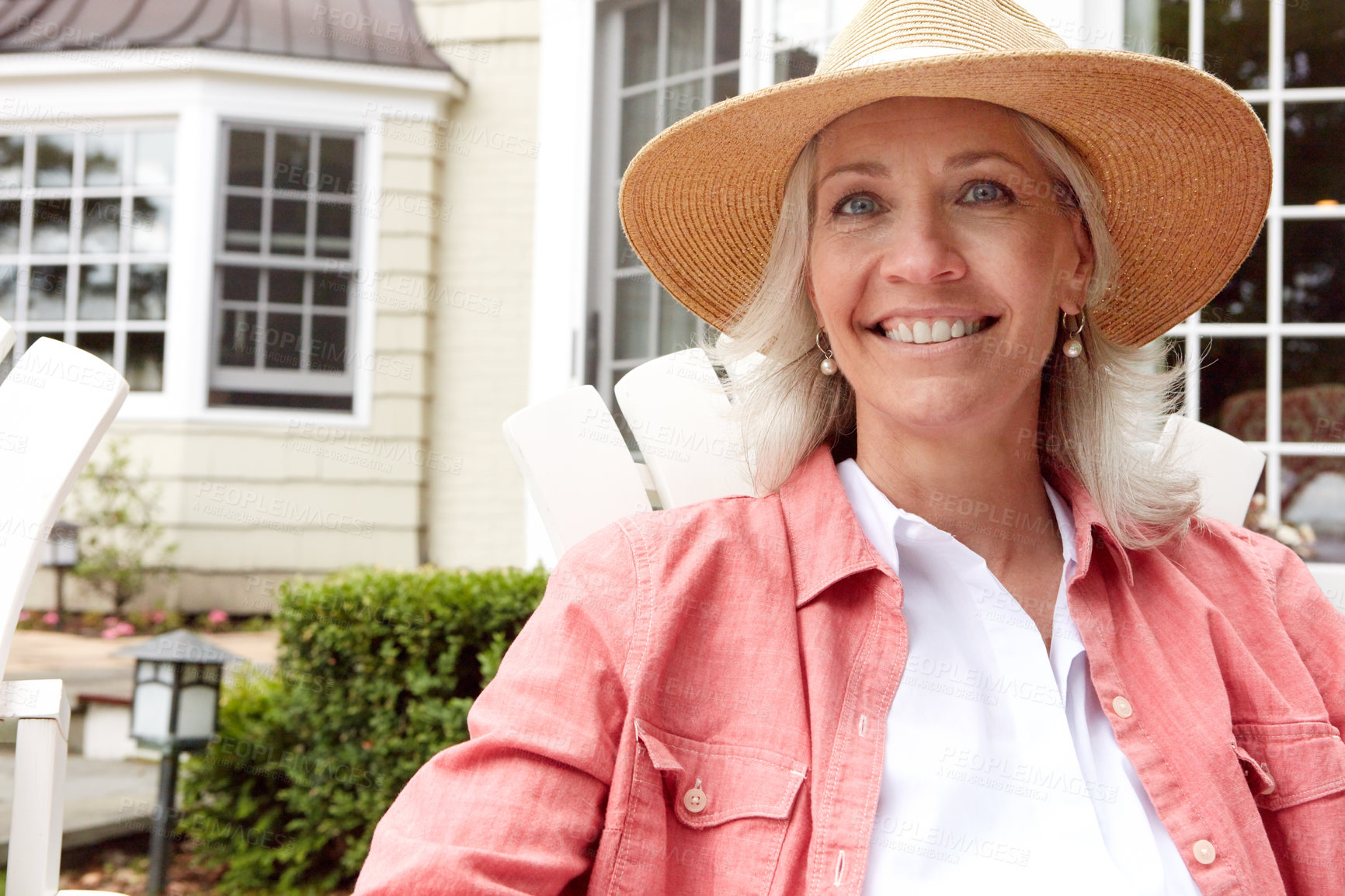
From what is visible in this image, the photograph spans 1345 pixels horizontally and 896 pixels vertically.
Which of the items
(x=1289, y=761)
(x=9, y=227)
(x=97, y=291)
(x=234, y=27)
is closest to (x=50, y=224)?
(x=9, y=227)

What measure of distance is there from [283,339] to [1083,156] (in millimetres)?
6619

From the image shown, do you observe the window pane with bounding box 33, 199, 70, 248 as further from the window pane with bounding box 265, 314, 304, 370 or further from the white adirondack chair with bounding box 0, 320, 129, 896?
the white adirondack chair with bounding box 0, 320, 129, 896

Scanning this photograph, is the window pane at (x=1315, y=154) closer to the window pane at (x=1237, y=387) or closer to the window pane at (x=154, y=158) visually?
the window pane at (x=1237, y=387)

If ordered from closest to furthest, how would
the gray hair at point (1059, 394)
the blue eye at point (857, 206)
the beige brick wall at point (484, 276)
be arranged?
1. the blue eye at point (857, 206)
2. the gray hair at point (1059, 394)
3. the beige brick wall at point (484, 276)

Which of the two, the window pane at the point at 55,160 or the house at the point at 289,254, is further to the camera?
the window pane at the point at 55,160

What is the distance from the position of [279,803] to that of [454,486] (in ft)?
12.9

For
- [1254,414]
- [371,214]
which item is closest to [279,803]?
[1254,414]

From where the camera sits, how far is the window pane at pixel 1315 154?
3.89m

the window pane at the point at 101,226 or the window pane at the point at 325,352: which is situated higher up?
the window pane at the point at 101,226

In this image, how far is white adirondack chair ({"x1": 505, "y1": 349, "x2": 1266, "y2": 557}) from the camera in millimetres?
1743

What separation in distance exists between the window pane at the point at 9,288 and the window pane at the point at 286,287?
1.73 m

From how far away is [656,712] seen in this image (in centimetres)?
118

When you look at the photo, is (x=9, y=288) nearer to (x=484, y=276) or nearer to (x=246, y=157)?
(x=246, y=157)

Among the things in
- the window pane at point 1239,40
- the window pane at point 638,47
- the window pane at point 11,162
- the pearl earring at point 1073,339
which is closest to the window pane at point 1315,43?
the window pane at point 1239,40
